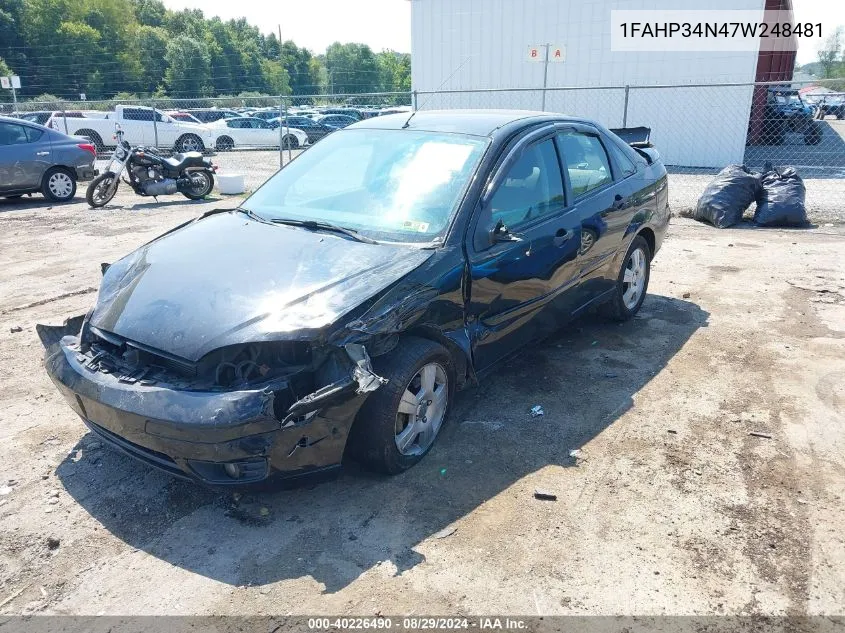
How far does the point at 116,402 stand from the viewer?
2.98m

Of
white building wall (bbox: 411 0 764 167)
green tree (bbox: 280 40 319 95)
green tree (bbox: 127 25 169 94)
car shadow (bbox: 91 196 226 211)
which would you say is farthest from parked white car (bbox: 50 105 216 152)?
green tree (bbox: 280 40 319 95)

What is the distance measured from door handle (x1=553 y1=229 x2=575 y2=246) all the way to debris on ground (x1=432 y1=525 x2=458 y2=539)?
2.06m

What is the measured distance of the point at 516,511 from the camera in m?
3.26

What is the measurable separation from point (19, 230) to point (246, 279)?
27.3 ft

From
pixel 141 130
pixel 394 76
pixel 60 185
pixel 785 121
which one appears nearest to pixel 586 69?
pixel 785 121

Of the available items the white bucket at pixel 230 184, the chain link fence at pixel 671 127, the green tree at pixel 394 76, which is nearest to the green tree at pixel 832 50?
the green tree at pixel 394 76

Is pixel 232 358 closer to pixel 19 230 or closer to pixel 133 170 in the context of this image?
pixel 19 230

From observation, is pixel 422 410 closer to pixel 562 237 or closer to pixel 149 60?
pixel 562 237

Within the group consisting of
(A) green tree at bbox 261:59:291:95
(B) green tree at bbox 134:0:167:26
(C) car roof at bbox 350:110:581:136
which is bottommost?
(C) car roof at bbox 350:110:581:136

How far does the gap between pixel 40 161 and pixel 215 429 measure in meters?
11.3

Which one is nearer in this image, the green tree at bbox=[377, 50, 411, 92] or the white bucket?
the white bucket

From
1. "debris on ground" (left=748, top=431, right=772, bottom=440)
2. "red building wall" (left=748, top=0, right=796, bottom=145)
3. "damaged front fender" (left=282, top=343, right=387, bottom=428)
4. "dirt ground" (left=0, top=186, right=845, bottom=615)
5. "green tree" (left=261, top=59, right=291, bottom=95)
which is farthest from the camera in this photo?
"green tree" (left=261, top=59, right=291, bottom=95)

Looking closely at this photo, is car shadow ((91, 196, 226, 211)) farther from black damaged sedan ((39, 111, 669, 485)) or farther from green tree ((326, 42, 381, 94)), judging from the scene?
green tree ((326, 42, 381, 94))

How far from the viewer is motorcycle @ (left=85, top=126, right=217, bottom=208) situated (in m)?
11.9
